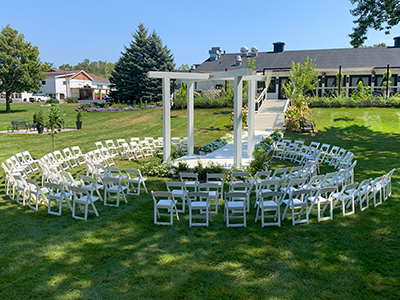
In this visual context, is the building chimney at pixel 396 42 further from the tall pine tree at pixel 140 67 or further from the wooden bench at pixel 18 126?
the wooden bench at pixel 18 126

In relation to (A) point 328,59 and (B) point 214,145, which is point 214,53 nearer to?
(A) point 328,59

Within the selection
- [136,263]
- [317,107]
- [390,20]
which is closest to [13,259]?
[136,263]

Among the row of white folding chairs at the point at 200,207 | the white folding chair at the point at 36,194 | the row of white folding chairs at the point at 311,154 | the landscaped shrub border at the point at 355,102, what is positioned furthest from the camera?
A: the landscaped shrub border at the point at 355,102

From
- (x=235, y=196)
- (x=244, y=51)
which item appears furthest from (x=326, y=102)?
(x=235, y=196)

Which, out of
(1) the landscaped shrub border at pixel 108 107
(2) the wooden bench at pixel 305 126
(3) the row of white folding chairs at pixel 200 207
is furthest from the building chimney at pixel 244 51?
(3) the row of white folding chairs at pixel 200 207

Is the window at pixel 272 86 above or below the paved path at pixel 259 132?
above

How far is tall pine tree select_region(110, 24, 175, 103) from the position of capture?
113ft

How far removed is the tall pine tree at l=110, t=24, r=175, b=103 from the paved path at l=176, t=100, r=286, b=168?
1191 centimetres

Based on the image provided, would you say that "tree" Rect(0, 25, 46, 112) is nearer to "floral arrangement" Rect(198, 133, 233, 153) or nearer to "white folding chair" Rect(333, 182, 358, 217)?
"floral arrangement" Rect(198, 133, 233, 153)

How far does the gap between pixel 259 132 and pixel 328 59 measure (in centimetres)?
1907

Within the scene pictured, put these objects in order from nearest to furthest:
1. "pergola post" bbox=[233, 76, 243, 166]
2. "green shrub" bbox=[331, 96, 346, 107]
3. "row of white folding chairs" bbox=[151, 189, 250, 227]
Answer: "row of white folding chairs" bbox=[151, 189, 250, 227] < "pergola post" bbox=[233, 76, 243, 166] < "green shrub" bbox=[331, 96, 346, 107]

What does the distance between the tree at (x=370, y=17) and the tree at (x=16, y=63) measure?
28.0 meters

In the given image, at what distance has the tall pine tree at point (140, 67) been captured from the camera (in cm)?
3450

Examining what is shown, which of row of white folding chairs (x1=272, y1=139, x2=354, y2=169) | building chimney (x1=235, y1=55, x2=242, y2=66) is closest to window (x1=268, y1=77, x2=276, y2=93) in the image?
building chimney (x1=235, y1=55, x2=242, y2=66)
